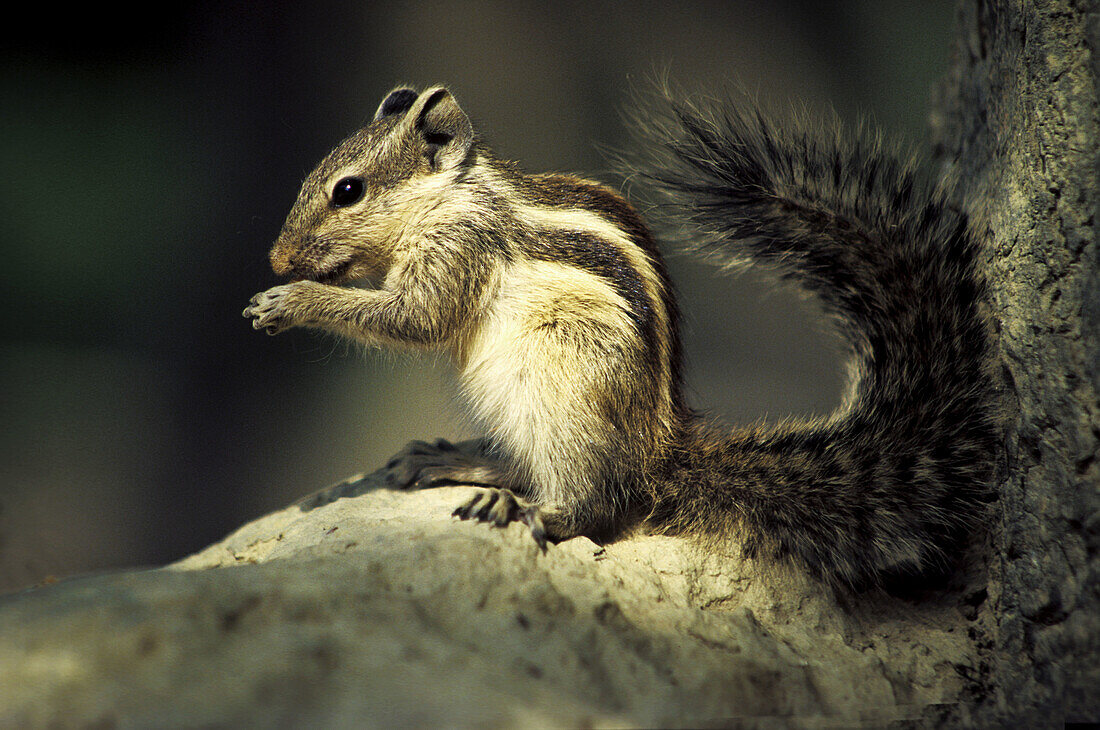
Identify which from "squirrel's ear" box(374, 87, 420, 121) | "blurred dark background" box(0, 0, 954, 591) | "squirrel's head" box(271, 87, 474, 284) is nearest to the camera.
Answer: "squirrel's head" box(271, 87, 474, 284)

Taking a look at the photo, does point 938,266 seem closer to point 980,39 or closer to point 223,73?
point 980,39

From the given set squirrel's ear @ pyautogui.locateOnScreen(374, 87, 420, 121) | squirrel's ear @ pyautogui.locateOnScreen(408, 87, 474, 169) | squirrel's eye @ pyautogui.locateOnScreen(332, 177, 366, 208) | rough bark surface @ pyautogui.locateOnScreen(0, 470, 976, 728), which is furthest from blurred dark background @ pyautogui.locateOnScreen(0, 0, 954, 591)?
rough bark surface @ pyautogui.locateOnScreen(0, 470, 976, 728)

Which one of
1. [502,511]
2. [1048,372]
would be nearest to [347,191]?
[502,511]

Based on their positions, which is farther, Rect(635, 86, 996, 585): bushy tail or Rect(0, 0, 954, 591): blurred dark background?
Rect(0, 0, 954, 591): blurred dark background

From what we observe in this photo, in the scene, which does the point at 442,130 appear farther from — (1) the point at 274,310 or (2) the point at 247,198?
(2) the point at 247,198

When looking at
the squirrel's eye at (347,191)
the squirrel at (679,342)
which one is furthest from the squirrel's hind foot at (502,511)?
the squirrel's eye at (347,191)

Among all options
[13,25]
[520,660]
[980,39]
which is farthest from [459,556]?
[13,25]

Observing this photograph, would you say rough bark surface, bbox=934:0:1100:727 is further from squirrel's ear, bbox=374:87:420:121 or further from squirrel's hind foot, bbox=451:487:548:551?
squirrel's ear, bbox=374:87:420:121
